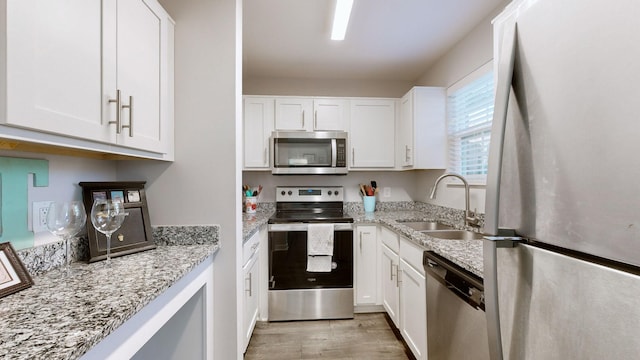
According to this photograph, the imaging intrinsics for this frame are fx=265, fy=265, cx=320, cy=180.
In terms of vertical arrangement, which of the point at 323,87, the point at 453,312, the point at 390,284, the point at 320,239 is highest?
the point at 323,87

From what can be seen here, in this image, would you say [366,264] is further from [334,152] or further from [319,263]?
[334,152]

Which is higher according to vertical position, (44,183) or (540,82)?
(540,82)

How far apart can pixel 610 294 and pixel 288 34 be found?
7.90 ft

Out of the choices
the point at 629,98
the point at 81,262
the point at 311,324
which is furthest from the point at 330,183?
the point at 629,98

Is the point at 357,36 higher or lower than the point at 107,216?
higher

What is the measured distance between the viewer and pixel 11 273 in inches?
32.3

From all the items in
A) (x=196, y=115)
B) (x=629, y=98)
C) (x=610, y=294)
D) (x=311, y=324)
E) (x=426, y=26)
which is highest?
(x=426, y=26)

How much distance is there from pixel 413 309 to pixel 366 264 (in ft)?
2.55

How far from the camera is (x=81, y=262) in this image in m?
1.11

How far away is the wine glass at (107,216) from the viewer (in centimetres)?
106

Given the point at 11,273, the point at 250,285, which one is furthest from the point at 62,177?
→ the point at 250,285

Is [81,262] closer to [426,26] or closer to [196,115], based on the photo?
[196,115]

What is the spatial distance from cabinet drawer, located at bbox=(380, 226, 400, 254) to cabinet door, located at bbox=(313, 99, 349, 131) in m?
1.19

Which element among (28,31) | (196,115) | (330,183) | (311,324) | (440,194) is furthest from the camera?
(330,183)
